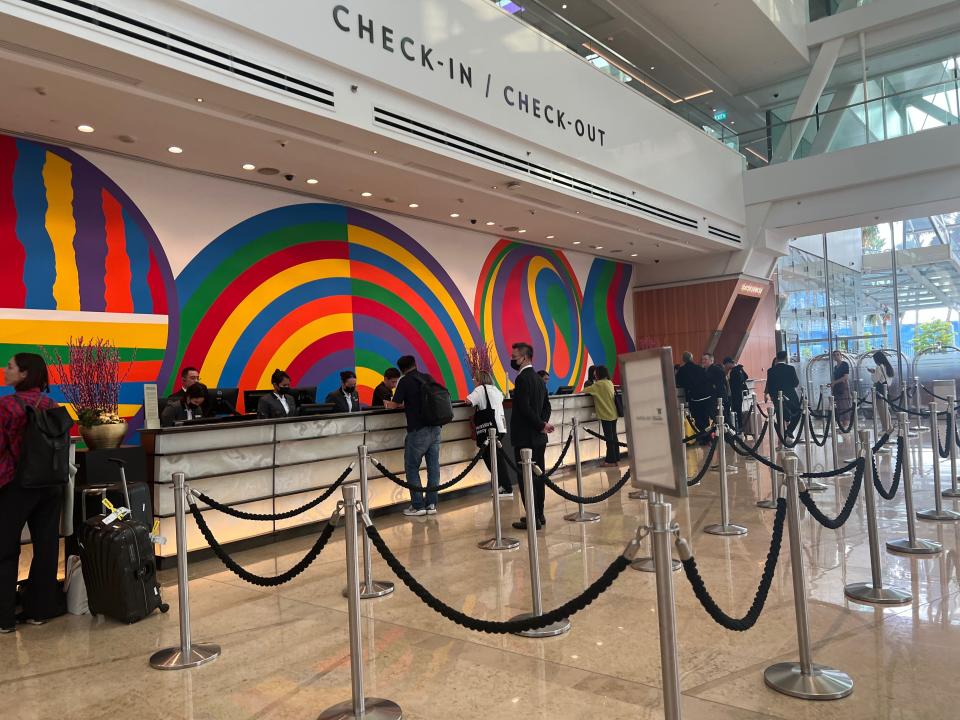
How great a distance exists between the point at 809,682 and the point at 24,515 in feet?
13.9

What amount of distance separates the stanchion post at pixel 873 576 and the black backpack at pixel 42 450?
4636 mm

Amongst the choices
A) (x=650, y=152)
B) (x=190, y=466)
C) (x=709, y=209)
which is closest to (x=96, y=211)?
(x=190, y=466)

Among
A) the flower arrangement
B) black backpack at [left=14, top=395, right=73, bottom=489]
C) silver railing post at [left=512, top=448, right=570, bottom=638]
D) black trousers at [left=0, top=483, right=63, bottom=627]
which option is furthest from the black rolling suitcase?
silver railing post at [left=512, top=448, right=570, bottom=638]

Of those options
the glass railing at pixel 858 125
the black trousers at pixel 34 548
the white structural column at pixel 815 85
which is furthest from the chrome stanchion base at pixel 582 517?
the white structural column at pixel 815 85

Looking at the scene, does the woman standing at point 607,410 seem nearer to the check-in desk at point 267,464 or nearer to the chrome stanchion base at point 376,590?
the check-in desk at point 267,464

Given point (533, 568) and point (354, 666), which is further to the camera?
point (533, 568)

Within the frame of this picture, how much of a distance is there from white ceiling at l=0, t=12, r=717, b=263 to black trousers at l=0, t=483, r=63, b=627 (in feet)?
9.81

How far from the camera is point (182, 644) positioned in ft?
11.7

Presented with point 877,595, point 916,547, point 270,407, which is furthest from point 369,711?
point 270,407

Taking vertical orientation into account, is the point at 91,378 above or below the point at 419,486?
above

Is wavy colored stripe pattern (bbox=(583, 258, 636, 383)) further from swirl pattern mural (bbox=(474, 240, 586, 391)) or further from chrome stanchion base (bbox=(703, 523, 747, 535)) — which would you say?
chrome stanchion base (bbox=(703, 523, 747, 535))

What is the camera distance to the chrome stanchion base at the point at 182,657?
343 centimetres

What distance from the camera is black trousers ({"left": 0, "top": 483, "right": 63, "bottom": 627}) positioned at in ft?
13.2

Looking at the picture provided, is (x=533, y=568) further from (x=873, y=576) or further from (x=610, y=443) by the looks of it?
(x=610, y=443)
